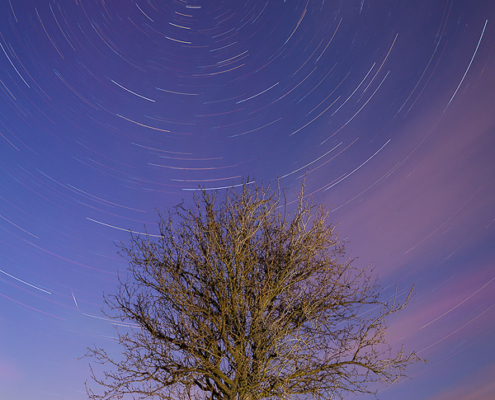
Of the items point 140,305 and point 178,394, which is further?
point 140,305

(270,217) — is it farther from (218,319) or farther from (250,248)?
(218,319)

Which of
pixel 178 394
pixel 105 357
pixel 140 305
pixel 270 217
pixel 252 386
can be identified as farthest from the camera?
pixel 270 217

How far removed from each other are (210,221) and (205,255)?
77 centimetres

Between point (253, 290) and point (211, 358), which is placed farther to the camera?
point (253, 290)

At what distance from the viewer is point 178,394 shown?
7.23 meters

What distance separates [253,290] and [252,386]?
6.10 feet

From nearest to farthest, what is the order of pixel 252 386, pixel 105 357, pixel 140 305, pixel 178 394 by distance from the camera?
pixel 252 386, pixel 178 394, pixel 105 357, pixel 140 305

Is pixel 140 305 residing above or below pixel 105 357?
above

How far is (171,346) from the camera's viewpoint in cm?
755

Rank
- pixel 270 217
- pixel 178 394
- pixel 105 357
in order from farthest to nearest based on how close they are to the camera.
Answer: pixel 270 217, pixel 105 357, pixel 178 394

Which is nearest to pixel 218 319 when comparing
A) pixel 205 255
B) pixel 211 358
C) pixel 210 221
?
pixel 211 358

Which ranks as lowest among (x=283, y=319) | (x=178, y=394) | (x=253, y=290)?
(x=178, y=394)

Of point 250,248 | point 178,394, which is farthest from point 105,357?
point 250,248

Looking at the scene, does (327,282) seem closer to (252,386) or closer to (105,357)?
(252,386)
